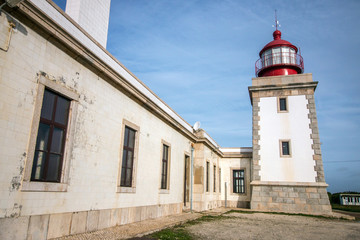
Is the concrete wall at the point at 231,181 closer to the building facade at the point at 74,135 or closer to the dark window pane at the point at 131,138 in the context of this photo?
the building facade at the point at 74,135

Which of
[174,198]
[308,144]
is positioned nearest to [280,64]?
[308,144]

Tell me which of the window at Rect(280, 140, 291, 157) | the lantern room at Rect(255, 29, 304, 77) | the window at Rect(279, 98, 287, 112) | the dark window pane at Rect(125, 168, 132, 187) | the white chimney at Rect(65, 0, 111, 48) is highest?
the lantern room at Rect(255, 29, 304, 77)

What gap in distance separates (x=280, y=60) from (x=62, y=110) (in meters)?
15.6

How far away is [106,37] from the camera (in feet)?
37.0

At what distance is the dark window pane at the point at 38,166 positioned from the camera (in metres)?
5.00

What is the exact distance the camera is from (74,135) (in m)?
5.93

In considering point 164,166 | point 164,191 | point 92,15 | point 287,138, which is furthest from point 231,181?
point 92,15

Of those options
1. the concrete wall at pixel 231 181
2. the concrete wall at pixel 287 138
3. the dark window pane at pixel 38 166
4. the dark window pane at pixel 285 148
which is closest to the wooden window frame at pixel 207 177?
the concrete wall at pixel 287 138

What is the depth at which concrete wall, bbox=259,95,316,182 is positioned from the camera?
51.0 feet

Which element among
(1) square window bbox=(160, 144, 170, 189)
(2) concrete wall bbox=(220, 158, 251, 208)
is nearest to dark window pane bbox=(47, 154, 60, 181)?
(1) square window bbox=(160, 144, 170, 189)

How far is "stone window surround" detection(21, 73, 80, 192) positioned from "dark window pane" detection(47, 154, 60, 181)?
0.12m

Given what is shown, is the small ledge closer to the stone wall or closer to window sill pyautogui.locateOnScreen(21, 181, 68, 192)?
the stone wall

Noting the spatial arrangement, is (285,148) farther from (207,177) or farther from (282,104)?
(207,177)

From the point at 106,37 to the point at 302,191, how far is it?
12795 mm
